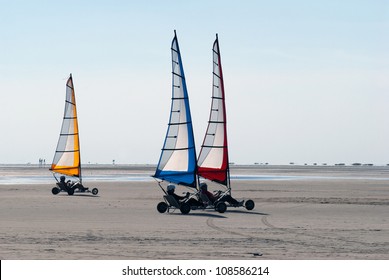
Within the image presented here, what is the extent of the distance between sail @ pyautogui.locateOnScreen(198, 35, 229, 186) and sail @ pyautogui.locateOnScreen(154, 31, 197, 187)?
31.8 inches

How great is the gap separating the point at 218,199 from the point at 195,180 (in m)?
1.25

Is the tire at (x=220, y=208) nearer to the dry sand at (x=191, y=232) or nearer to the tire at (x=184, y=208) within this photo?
the dry sand at (x=191, y=232)

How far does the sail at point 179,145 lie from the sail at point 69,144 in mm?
20435

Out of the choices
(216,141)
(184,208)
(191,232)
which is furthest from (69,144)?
(191,232)

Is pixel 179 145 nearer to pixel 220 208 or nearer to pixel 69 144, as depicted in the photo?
pixel 220 208

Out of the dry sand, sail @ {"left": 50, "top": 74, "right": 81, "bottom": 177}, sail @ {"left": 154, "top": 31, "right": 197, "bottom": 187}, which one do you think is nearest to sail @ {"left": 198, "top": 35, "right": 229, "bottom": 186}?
sail @ {"left": 154, "top": 31, "right": 197, "bottom": 187}

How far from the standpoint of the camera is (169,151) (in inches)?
1272

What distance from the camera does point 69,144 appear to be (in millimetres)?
52125

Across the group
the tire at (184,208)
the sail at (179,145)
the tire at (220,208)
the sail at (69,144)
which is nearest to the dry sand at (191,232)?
the tire at (220,208)

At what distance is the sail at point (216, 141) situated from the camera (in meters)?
32.9

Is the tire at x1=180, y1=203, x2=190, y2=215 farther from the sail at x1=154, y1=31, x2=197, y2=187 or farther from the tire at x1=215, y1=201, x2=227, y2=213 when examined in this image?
the sail at x1=154, y1=31, x2=197, y2=187

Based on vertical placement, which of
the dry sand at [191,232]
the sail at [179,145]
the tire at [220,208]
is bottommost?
the dry sand at [191,232]

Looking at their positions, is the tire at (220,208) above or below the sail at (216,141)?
below
